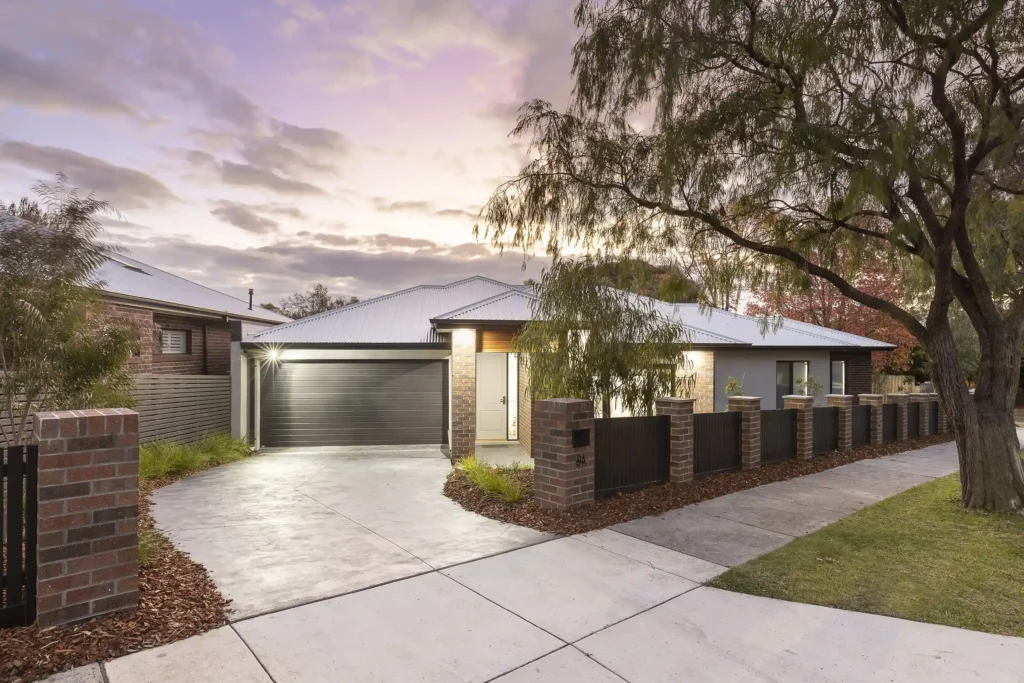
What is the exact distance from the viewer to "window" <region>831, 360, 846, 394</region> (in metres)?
17.9

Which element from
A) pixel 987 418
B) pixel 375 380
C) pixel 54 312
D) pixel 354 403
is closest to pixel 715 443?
pixel 987 418

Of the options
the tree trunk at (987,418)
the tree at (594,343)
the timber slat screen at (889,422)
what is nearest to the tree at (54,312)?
the tree at (594,343)

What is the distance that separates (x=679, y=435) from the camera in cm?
794

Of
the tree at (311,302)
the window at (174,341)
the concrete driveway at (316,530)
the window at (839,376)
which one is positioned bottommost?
the concrete driveway at (316,530)

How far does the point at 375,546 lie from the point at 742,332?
13393 mm

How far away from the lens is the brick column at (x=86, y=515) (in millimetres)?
3465

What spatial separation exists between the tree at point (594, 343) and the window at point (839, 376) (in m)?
12.1

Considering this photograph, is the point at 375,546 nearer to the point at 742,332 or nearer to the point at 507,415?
the point at 507,415

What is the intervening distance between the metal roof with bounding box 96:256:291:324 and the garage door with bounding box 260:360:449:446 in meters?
3.08

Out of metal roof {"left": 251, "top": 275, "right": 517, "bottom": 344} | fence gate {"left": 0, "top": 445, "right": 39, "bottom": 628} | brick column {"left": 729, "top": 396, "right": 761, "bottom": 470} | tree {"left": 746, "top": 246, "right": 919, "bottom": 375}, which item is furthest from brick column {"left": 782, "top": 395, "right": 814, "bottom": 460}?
tree {"left": 746, "top": 246, "right": 919, "bottom": 375}

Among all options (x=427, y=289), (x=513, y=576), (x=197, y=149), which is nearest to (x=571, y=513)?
(x=513, y=576)

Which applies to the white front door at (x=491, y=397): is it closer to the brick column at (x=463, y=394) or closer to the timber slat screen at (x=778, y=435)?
the brick column at (x=463, y=394)

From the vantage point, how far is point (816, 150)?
5.96m

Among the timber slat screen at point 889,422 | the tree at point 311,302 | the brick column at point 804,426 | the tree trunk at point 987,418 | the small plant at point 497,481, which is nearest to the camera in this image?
the tree trunk at point 987,418
